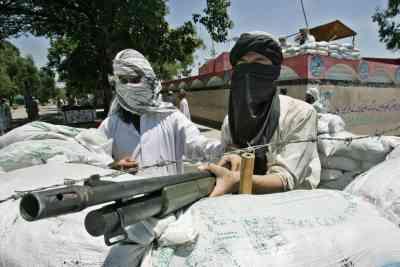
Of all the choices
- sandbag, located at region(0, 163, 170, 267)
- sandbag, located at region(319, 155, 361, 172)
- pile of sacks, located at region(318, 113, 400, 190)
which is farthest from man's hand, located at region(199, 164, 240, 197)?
sandbag, located at region(319, 155, 361, 172)

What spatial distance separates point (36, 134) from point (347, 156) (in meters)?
2.29

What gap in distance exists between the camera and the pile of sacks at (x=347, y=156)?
2.21 metres

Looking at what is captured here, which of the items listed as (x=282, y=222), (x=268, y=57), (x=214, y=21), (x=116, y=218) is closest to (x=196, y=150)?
(x=268, y=57)

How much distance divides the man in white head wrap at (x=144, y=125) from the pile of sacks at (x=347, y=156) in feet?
3.34

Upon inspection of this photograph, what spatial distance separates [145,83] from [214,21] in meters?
6.19

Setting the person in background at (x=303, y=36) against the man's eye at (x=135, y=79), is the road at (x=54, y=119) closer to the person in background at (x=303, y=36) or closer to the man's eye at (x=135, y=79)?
the person in background at (x=303, y=36)

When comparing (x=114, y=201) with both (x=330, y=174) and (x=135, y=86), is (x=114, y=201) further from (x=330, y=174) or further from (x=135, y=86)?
(x=330, y=174)

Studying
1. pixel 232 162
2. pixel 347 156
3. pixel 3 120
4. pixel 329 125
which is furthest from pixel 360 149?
pixel 3 120

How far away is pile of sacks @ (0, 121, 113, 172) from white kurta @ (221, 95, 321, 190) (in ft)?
3.03

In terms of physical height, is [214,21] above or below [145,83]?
above

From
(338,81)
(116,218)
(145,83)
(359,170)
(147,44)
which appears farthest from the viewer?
(147,44)

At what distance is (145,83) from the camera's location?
1.87m

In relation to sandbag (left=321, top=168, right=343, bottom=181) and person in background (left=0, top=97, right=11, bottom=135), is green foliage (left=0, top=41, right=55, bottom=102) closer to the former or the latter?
person in background (left=0, top=97, right=11, bottom=135)

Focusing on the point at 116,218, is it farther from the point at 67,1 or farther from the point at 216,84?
the point at 216,84
